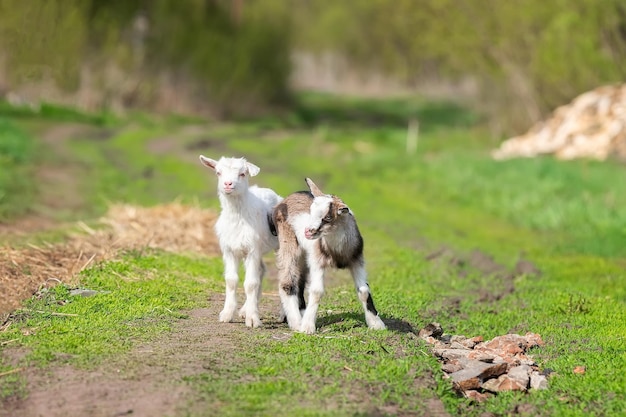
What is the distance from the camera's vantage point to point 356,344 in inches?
374

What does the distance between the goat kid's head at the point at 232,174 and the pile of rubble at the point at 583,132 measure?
753 inches

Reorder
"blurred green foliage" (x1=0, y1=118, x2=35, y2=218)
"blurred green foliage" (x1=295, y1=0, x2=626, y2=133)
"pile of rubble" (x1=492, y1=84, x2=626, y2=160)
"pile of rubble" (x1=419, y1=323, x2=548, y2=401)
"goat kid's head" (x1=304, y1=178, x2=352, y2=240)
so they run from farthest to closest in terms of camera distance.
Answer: "blurred green foliage" (x1=295, y1=0, x2=626, y2=133) → "pile of rubble" (x1=492, y1=84, x2=626, y2=160) → "blurred green foliage" (x1=0, y1=118, x2=35, y2=218) → "goat kid's head" (x1=304, y1=178, x2=352, y2=240) → "pile of rubble" (x1=419, y1=323, x2=548, y2=401)

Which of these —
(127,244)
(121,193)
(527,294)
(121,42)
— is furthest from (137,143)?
(527,294)

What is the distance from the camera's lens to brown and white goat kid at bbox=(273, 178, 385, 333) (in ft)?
32.1

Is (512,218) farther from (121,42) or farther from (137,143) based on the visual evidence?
(121,42)

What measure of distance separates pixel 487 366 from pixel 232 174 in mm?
3146

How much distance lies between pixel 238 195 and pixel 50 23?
29.8 metres

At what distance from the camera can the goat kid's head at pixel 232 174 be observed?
1025cm

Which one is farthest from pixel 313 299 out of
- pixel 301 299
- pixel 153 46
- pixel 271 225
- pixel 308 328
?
pixel 153 46

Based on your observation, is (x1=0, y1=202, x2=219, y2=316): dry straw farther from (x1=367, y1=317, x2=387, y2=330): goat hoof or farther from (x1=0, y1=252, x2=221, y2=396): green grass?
(x1=367, y1=317, x2=387, y2=330): goat hoof

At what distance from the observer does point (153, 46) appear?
139 feet

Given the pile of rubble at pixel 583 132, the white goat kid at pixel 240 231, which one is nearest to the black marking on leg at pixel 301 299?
the white goat kid at pixel 240 231

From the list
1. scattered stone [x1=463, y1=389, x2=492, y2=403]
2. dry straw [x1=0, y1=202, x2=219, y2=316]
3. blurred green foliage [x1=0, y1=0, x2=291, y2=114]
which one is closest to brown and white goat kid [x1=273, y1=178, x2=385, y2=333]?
scattered stone [x1=463, y1=389, x2=492, y2=403]

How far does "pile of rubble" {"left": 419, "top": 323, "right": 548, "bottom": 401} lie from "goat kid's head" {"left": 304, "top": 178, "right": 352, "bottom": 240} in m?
1.55
